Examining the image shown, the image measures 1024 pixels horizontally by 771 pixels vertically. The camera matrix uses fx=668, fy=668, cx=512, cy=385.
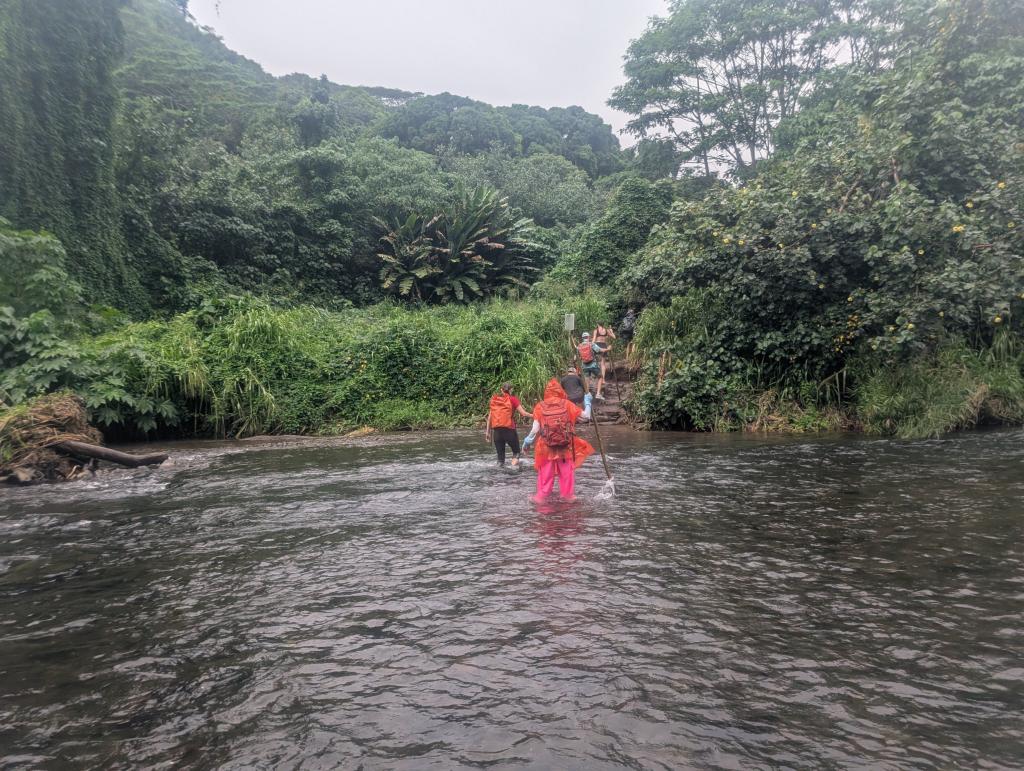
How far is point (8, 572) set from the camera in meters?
5.72

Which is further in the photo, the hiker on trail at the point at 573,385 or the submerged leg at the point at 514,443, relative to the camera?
the hiker on trail at the point at 573,385

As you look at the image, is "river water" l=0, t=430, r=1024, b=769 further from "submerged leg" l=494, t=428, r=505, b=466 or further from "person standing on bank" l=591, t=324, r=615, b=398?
"person standing on bank" l=591, t=324, r=615, b=398

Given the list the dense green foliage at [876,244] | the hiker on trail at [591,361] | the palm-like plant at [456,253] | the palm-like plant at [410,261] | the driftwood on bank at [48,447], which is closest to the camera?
the driftwood on bank at [48,447]

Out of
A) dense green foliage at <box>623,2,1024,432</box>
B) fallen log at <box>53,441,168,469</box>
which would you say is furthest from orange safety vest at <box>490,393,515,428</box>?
fallen log at <box>53,441,168,469</box>

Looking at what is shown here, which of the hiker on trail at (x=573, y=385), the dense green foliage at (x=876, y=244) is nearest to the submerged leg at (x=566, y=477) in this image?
the hiker on trail at (x=573, y=385)

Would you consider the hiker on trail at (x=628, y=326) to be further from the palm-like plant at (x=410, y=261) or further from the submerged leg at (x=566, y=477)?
the submerged leg at (x=566, y=477)

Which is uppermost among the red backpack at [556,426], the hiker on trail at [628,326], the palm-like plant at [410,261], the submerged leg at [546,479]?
the palm-like plant at [410,261]

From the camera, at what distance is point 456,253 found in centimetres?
2623

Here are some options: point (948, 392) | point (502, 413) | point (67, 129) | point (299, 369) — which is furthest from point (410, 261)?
point (948, 392)

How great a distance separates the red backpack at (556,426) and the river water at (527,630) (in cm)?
92

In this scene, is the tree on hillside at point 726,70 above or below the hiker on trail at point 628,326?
above

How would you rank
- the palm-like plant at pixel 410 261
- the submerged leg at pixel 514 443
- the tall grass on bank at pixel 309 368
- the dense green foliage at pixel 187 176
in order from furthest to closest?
1. the palm-like plant at pixel 410 261
2. the dense green foliage at pixel 187 176
3. the tall grass on bank at pixel 309 368
4. the submerged leg at pixel 514 443

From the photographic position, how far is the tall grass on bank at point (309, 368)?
14781 millimetres

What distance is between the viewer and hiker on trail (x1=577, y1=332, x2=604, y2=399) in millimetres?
16956
